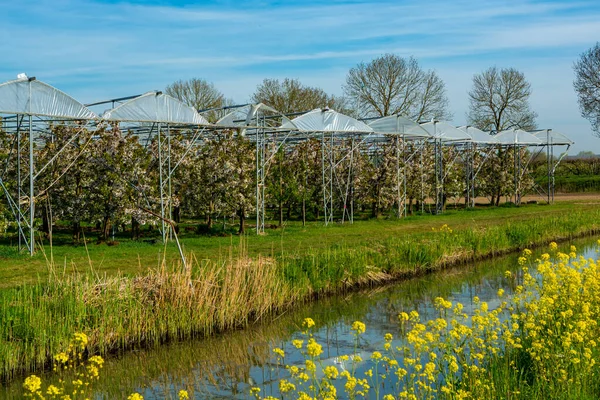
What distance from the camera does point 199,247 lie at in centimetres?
1580

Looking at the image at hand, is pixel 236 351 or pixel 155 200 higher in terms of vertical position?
pixel 155 200

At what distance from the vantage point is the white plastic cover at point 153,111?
1592cm

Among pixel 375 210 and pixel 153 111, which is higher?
pixel 153 111

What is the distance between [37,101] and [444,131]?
1659 centimetres

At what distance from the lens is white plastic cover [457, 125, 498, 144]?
94.9ft

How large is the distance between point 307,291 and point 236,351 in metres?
2.76

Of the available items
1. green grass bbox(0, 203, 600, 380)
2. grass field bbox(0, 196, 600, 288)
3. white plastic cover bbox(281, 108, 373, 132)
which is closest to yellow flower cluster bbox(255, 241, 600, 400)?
green grass bbox(0, 203, 600, 380)

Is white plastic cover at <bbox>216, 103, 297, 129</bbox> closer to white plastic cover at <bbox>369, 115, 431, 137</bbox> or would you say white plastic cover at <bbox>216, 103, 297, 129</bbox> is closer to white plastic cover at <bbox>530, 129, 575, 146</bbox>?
white plastic cover at <bbox>369, 115, 431, 137</bbox>

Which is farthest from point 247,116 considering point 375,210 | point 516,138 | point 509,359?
point 516,138

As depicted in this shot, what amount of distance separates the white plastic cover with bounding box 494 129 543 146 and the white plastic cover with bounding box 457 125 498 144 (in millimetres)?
470

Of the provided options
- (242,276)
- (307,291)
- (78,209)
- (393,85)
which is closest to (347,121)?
(78,209)

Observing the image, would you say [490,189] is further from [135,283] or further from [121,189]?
[135,283]

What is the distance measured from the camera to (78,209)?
56.5 ft

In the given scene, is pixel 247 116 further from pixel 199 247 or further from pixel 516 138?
pixel 516 138
